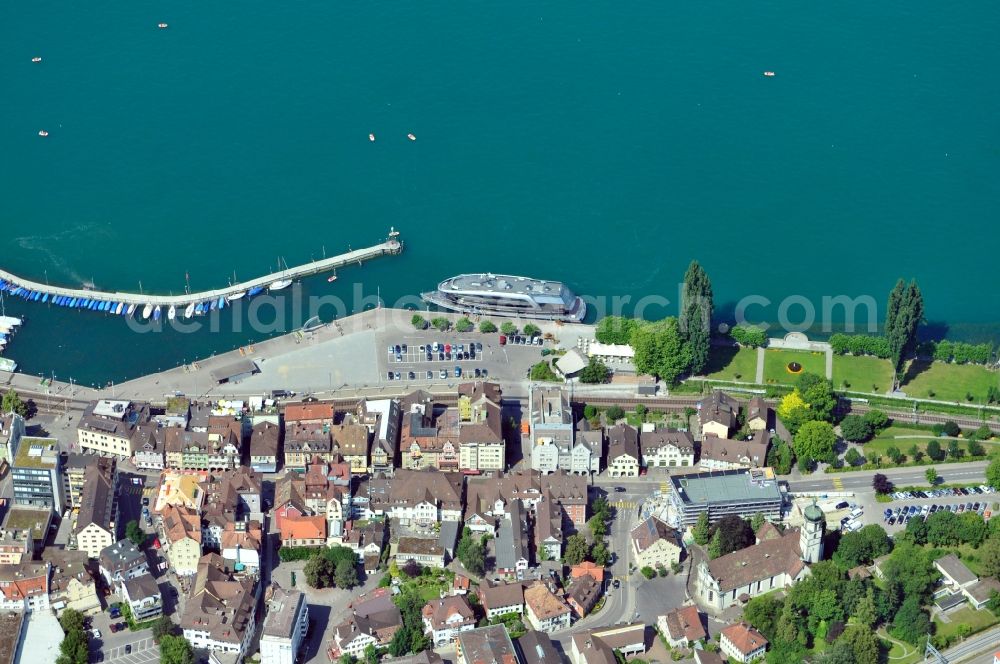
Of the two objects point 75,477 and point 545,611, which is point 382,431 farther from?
point 75,477

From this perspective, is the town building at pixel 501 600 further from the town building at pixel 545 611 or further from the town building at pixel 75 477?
the town building at pixel 75 477

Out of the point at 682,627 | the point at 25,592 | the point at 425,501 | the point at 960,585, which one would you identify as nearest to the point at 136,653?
Answer: the point at 25,592

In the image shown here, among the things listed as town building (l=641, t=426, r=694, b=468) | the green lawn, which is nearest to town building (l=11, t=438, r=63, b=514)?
town building (l=641, t=426, r=694, b=468)

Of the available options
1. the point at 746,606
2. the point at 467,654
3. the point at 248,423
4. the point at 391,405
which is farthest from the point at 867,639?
the point at 248,423

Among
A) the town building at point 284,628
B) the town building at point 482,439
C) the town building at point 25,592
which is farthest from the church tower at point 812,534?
the town building at point 25,592

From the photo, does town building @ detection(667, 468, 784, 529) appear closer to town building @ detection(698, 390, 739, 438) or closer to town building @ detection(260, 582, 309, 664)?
town building @ detection(698, 390, 739, 438)
